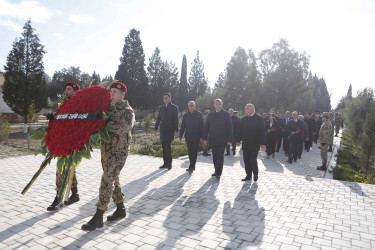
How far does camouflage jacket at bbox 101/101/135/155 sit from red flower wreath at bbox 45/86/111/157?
0.17 metres

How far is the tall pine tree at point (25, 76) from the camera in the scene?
2725 cm

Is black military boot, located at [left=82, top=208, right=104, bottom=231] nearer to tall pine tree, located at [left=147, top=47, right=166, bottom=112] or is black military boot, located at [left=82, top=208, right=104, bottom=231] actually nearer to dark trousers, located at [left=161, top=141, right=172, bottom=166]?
dark trousers, located at [left=161, top=141, right=172, bottom=166]

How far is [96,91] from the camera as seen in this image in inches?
156

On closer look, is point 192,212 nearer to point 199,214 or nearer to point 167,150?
point 199,214

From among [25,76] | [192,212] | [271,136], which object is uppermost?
[25,76]

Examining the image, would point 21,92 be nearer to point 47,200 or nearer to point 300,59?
point 47,200

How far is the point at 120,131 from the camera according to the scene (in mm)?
3789

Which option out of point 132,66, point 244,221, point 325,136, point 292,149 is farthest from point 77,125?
point 132,66

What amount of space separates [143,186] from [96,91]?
308cm

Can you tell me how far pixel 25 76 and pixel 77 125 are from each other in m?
29.2

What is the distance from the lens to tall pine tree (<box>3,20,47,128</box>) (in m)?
27.2

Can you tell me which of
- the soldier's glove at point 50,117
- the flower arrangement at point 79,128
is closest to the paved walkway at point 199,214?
the flower arrangement at point 79,128

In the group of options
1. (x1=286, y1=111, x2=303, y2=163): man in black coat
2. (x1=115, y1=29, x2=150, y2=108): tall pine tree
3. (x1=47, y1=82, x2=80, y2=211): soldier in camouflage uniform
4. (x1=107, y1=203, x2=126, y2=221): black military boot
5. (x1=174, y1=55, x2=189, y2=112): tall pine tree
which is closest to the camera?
(x1=107, y1=203, x2=126, y2=221): black military boot

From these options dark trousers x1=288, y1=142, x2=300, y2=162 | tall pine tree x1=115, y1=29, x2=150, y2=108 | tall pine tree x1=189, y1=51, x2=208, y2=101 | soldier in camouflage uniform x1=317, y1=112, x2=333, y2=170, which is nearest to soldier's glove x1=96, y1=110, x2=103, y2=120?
soldier in camouflage uniform x1=317, y1=112, x2=333, y2=170
